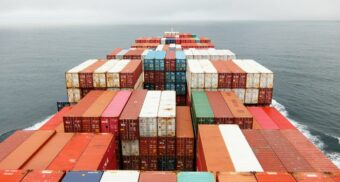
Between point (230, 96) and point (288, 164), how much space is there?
16623 millimetres

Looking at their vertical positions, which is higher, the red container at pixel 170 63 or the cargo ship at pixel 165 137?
the red container at pixel 170 63

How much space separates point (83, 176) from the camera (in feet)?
66.1

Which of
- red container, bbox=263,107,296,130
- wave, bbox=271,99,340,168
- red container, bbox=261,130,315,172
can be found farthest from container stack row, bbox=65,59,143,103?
wave, bbox=271,99,340,168

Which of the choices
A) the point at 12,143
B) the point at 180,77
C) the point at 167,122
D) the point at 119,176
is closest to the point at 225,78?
the point at 180,77

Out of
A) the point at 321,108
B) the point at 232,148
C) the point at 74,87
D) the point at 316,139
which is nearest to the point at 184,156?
the point at 232,148

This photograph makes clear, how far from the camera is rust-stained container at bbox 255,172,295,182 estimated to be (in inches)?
763

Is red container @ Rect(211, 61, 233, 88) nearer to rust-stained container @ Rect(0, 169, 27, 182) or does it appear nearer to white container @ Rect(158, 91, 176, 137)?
white container @ Rect(158, 91, 176, 137)

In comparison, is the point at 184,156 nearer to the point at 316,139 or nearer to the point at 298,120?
the point at 316,139

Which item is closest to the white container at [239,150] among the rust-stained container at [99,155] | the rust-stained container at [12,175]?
the rust-stained container at [99,155]

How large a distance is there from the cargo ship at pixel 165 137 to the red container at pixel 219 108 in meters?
0.12

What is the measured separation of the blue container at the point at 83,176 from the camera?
1974cm

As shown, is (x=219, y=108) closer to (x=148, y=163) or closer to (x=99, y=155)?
(x=148, y=163)

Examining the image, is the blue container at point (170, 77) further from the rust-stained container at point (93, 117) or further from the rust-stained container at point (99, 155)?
the rust-stained container at point (99, 155)

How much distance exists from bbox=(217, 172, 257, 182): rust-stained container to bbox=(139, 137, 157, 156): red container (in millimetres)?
11853
